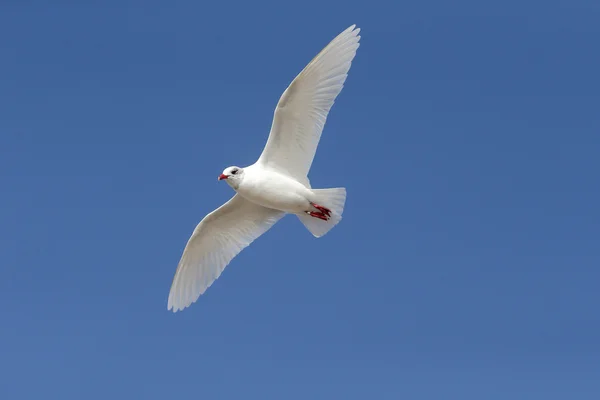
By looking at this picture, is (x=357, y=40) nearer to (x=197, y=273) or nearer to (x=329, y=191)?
(x=329, y=191)

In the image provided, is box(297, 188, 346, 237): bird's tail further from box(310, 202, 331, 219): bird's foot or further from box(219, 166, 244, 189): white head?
box(219, 166, 244, 189): white head

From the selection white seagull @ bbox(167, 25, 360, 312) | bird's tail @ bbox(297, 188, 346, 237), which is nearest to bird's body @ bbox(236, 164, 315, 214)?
white seagull @ bbox(167, 25, 360, 312)

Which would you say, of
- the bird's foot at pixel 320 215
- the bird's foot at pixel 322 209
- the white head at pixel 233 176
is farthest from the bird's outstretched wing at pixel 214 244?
the bird's foot at pixel 322 209

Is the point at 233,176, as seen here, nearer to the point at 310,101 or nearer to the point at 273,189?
the point at 273,189

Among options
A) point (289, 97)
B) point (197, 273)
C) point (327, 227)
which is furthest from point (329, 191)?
point (197, 273)

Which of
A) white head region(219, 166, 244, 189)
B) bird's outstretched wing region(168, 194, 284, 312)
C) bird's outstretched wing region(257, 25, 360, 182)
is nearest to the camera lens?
bird's outstretched wing region(257, 25, 360, 182)

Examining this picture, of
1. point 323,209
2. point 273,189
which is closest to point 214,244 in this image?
point 273,189

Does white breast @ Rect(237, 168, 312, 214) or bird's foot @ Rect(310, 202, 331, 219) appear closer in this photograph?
white breast @ Rect(237, 168, 312, 214)
